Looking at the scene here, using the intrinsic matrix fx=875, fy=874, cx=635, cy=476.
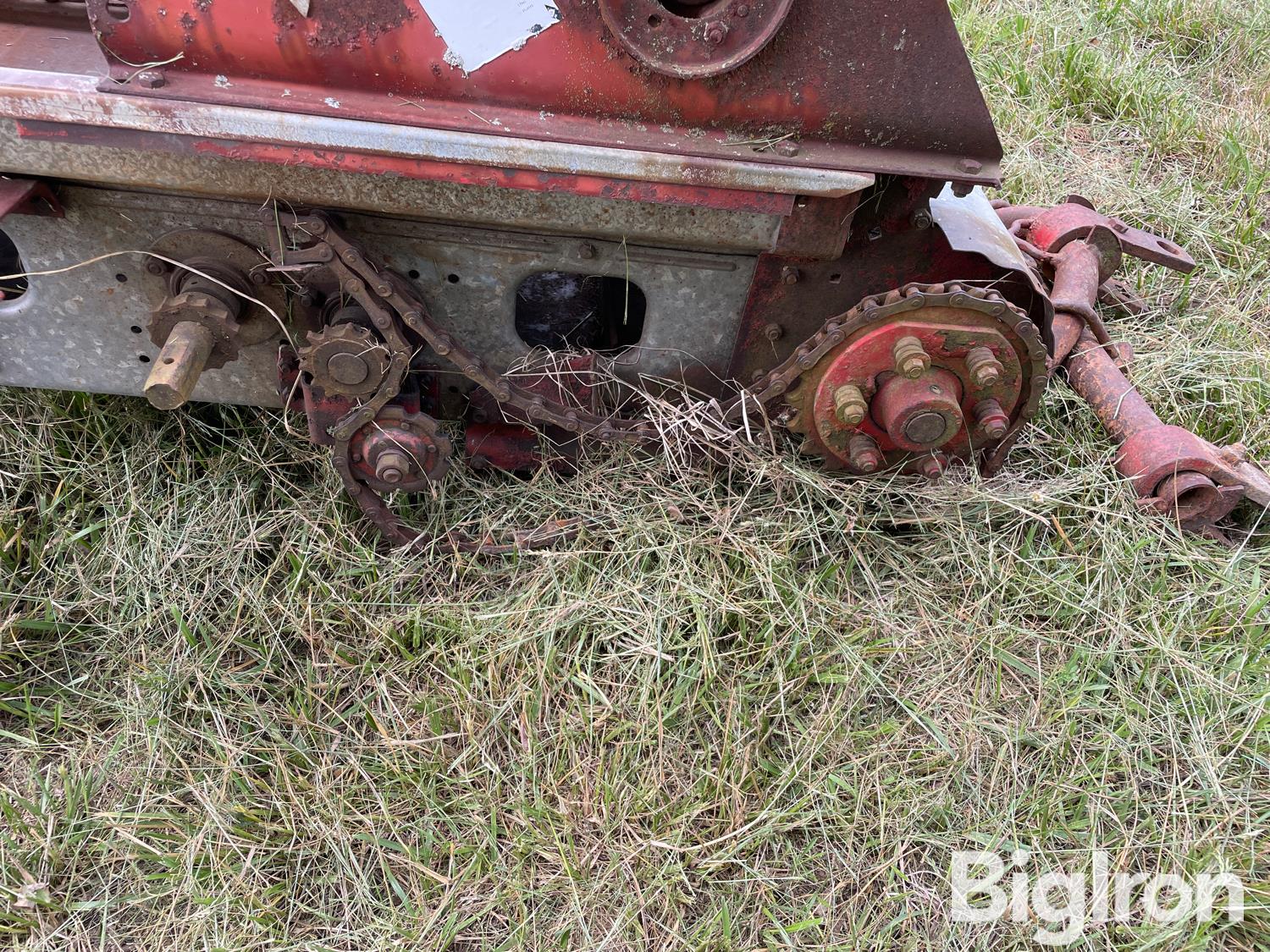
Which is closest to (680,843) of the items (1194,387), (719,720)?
(719,720)

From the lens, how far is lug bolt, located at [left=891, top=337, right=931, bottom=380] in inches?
87.4

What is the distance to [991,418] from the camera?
2.36 m

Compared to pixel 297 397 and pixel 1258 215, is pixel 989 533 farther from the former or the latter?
pixel 1258 215

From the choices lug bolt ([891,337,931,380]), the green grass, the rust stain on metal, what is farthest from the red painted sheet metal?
the green grass

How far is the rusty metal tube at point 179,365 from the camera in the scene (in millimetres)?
2090

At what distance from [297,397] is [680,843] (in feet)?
5.53

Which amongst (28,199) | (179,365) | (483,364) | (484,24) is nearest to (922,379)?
(483,364)

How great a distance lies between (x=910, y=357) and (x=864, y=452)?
1.05ft

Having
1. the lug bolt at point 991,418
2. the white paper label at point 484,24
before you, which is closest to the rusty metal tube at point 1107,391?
the lug bolt at point 991,418

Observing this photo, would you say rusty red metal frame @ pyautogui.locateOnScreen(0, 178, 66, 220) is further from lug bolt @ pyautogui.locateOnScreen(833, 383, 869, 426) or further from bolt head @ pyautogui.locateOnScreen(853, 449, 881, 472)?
bolt head @ pyautogui.locateOnScreen(853, 449, 881, 472)

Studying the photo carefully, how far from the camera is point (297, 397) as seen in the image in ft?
8.70

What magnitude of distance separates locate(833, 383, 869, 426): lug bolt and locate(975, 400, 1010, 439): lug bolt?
0.32 m

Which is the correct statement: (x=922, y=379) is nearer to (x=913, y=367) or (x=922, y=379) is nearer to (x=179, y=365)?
(x=913, y=367)

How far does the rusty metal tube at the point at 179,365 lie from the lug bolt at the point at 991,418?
2.05 meters
